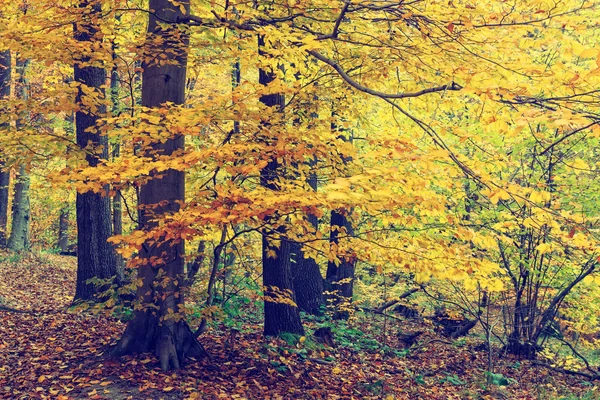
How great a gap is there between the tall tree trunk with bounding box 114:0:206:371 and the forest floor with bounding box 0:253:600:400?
0.23m

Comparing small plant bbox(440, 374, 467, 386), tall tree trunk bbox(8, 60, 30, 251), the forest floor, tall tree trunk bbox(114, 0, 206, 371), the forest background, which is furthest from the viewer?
tall tree trunk bbox(8, 60, 30, 251)

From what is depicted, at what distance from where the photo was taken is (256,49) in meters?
7.23

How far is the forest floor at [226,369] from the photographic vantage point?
5871mm

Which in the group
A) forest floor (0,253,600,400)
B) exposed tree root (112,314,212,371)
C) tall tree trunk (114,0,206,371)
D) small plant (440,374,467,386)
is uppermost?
tall tree trunk (114,0,206,371)

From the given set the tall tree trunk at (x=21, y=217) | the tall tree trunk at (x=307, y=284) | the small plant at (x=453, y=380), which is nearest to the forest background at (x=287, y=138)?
the small plant at (x=453, y=380)

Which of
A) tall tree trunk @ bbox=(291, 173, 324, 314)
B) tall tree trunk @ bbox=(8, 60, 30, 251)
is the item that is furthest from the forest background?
tall tree trunk @ bbox=(8, 60, 30, 251)

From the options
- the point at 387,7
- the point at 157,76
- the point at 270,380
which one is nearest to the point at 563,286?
the point at 270,380

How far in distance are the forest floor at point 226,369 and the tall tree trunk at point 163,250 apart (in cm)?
23

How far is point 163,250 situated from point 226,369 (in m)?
1.93

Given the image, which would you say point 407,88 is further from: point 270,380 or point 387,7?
point 270,380

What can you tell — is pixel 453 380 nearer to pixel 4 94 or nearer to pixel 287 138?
pixel 287 138

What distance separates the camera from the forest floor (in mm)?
5871

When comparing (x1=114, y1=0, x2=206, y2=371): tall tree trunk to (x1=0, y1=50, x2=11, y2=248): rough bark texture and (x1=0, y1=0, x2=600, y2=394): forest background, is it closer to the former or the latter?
(x1=0, y1=0, x2=600, y2=394): forest background

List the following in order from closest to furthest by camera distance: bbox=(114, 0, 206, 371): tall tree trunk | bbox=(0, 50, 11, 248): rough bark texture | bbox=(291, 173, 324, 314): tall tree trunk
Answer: bbox=(114, 0, 206, 371): tall tree trunk, bbox=(291, 173, 324, 314): tall tree trunk, bbox=(0, 50, 11, 248): rough bark texture
